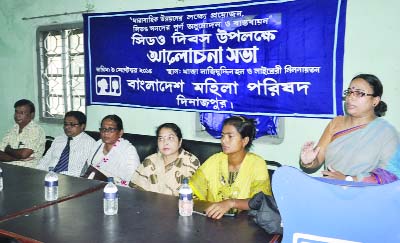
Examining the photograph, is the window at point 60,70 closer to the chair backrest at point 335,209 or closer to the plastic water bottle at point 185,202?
the plastic water bottle at point 185,202

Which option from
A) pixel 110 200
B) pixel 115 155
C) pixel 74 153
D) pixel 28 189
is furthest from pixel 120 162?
pixel 110 200

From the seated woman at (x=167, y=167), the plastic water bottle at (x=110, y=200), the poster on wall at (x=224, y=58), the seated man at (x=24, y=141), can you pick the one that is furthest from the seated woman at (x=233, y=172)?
the seated man at (x=24, y=141)

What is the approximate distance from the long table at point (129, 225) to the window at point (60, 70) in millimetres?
3094

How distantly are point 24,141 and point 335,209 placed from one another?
410cm

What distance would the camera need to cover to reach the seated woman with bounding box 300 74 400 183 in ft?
8.67

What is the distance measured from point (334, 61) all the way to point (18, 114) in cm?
354

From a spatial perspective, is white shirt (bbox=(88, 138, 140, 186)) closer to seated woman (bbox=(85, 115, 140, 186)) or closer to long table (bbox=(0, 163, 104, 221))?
seated woman (bbox=(85, 115, 140, 186))

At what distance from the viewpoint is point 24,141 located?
4676 millimetres

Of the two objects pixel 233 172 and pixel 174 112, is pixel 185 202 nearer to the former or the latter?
pixel 233 172

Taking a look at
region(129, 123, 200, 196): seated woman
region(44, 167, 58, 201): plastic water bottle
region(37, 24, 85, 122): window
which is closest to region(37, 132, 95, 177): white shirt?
region(37, 24, 85, 122): window

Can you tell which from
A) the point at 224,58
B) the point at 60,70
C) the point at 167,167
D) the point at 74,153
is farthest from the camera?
the point at 60,70

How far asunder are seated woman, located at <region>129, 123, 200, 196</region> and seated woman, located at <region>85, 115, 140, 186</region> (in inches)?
23.6

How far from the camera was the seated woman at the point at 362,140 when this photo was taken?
264 centimetres

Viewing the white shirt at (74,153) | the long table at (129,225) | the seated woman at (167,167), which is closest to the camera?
the long table at (129,225)
